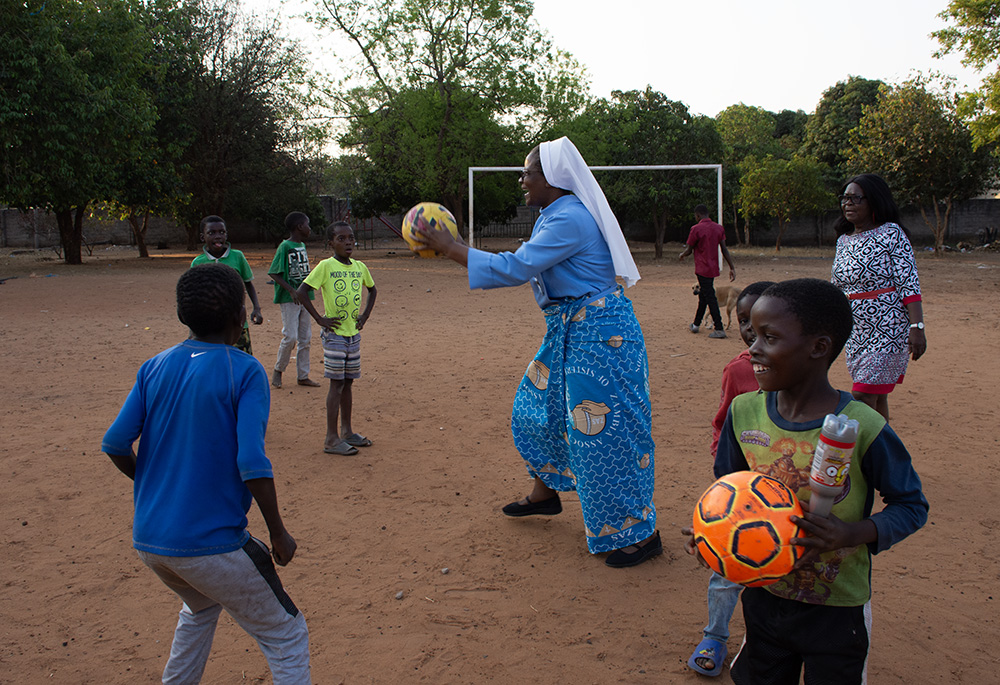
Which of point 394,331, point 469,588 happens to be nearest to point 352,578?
point 469,588

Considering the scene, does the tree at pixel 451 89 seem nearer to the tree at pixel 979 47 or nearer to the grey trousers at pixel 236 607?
the tree at pixel 979 47

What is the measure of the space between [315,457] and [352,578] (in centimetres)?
201

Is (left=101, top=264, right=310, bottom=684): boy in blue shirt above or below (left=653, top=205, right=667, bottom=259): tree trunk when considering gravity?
below

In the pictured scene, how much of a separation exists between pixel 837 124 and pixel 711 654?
38.0 m

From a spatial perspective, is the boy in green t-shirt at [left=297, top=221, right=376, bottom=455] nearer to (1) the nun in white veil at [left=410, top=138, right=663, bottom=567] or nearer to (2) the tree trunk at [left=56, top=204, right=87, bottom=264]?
(1) the nun in white veil at [left=410, top=138, right=663, bottom=567]

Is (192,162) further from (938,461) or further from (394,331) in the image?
(938,461)

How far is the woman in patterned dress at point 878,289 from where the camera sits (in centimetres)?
442

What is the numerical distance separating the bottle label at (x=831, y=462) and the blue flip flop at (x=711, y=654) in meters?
1.49

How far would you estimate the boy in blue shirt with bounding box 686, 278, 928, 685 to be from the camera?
5.99 feet

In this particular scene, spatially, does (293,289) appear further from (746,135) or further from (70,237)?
(746,135)

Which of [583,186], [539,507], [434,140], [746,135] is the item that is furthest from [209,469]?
[746,135]

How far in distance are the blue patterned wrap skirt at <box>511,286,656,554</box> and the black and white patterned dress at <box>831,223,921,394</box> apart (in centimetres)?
176

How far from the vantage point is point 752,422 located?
202 centimetres

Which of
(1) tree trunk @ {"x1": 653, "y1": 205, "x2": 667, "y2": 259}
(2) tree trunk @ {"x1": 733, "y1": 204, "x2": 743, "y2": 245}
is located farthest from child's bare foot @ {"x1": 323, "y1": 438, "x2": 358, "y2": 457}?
(2) tree trunk @ {"x1": 733, "y1": 204, "x2": 743, "y2": 245}
